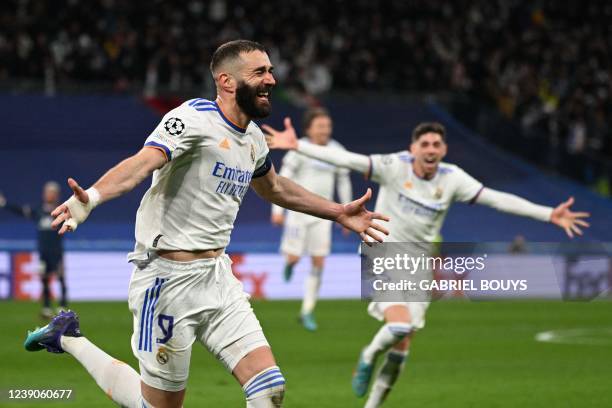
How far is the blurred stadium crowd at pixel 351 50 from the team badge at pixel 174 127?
735 inches

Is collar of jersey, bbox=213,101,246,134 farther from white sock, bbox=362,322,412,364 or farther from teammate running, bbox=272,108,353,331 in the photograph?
teammate running, bbox=272,108,353,331

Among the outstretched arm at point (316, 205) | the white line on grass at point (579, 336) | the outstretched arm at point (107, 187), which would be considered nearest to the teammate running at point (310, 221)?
the white line on grass at point (579, 336)

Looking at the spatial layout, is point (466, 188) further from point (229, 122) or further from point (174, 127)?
point (174, 127)

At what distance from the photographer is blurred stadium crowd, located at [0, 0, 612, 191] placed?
2589 centimetres

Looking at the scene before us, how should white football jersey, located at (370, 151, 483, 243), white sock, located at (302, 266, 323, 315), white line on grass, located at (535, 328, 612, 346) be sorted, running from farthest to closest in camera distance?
1. white sock, located at (302, 266, 323, 315)
2. white line on grass, located at (535, 328, 612, 346)
3. white football jersey, located at (370, 151, 483, 243)

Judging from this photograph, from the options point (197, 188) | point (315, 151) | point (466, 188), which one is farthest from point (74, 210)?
point (466, 188)

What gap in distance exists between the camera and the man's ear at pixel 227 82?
6.49m

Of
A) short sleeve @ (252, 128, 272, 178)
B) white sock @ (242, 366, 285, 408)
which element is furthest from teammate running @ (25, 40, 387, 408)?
short sleeve @ (252, 128, 272, 178)

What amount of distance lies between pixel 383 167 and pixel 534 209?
134cm

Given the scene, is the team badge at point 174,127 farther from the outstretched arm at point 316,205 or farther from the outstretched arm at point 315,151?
the outstretched arm at point 315,151

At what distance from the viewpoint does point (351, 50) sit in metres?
28.1

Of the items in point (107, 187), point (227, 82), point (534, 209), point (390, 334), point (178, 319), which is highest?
point (227, 82)

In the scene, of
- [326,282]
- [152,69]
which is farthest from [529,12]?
[326,282]

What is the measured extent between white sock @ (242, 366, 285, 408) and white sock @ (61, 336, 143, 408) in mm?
806
